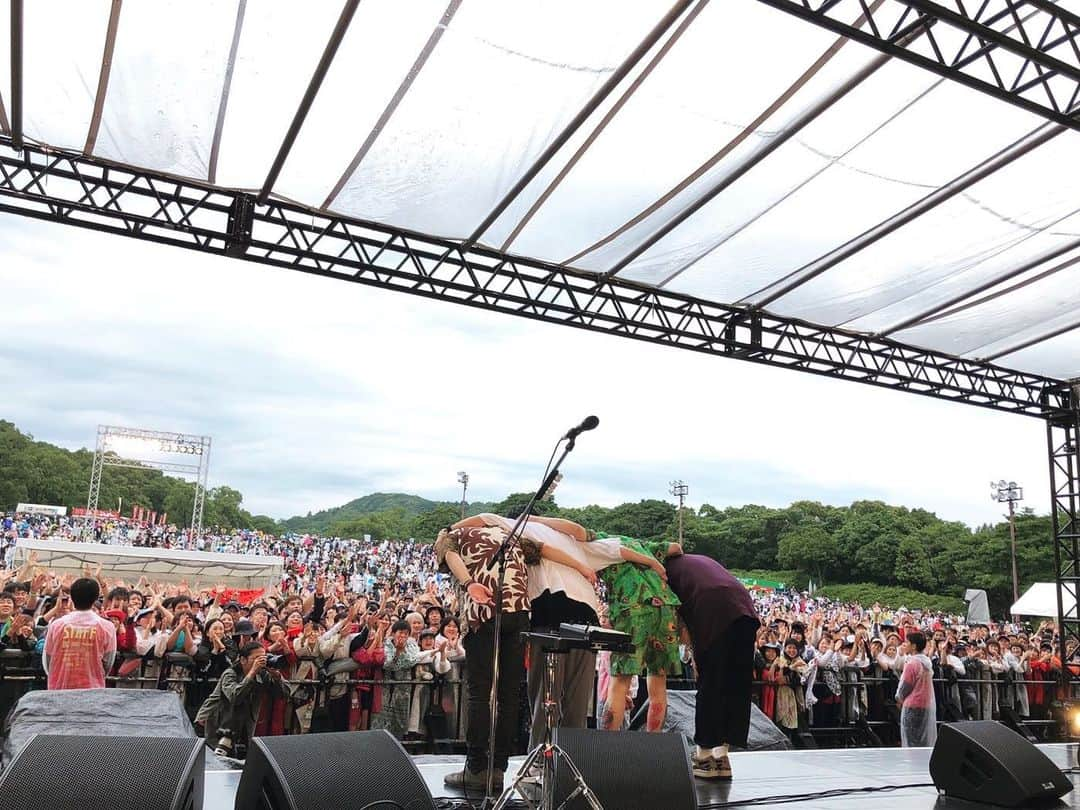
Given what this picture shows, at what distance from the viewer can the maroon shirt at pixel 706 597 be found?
4.01m

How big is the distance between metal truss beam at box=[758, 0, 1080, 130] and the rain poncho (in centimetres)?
461

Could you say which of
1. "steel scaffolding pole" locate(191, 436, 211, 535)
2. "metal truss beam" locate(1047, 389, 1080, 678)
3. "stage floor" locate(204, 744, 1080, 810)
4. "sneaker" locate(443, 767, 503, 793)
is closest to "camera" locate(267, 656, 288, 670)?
"stage floor" locate(204, 744, 1080, 810)

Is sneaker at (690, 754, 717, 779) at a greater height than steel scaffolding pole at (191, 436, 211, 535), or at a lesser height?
lesser

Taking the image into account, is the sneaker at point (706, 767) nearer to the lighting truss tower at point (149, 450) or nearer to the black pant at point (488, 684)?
the black pant at point (488, 684)

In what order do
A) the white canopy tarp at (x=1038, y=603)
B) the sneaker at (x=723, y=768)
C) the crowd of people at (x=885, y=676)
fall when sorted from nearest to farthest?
the sneaker at (x=723, y=768) → the crowd of people at (x=885, y=676) → the white canopy tarp at (x=1038, y=603)

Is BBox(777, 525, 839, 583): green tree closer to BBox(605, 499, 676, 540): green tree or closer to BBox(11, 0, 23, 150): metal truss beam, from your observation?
BBox(605, 499, 676, 540): green tree

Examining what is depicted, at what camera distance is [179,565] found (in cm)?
1912

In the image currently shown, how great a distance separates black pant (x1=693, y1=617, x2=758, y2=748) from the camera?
398cm

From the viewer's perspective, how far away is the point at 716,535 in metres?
37.3

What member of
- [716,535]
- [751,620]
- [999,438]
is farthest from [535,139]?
[999,438]

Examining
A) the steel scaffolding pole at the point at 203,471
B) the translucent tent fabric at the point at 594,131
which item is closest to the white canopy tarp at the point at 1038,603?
the translucent tent fabric at the point at 594,131

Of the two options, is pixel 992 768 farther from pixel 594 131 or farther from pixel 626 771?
pixel 594 131

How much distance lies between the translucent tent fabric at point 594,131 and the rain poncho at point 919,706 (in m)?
3.28

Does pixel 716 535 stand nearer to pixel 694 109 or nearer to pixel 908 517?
pixel 908 517
